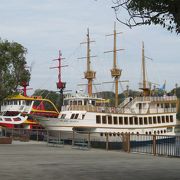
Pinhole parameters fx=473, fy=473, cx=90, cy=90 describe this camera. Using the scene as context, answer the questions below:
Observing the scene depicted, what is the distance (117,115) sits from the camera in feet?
157

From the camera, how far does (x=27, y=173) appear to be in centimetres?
1319

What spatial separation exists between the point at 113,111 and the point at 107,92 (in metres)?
14.4

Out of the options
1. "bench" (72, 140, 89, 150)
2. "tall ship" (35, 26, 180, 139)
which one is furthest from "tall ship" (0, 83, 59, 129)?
"bench" (72, 140, 89, 150)

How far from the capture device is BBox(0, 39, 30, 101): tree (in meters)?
31.8

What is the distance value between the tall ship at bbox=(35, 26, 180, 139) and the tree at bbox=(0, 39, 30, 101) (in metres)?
11.7

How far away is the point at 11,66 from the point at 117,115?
17.9 metres

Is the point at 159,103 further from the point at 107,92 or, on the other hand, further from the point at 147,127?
the point at 107,92

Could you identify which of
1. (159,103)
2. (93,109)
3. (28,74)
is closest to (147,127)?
(159,103)

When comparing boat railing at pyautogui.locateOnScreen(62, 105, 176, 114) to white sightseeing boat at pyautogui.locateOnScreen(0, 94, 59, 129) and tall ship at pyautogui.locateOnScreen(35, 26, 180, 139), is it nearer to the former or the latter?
tall ship at pyautogui.locateOnScreen(35, 26, 180, 139)

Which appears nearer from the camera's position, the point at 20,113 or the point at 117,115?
the point at 117,115

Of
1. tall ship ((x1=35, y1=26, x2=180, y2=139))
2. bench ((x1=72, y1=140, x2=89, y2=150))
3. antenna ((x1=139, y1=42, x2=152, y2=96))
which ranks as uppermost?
antenna ((x1=139, y1=42, x2=152, y2=96))

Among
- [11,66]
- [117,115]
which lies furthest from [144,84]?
[11,66]

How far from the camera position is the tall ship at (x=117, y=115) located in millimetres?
45062

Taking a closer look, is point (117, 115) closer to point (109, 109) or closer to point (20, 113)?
point (109, 109)
